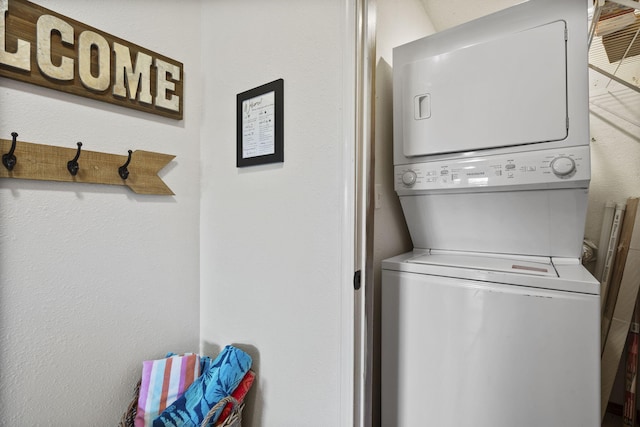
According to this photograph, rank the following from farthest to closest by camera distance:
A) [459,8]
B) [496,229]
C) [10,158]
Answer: [459,8]
[496,229]
[10,158]

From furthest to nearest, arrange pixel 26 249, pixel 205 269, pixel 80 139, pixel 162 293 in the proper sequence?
pixel 205 269
pixel 162 293
pixel 80 139
pixel 26 249

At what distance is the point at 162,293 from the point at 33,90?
0.87 meters

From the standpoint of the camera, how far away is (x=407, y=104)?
52.2 inches

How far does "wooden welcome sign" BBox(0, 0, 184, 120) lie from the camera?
2.99 ft

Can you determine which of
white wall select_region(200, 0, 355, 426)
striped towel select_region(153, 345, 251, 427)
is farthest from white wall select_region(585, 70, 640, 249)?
striped towel select_region(153, 345, 251, 427)

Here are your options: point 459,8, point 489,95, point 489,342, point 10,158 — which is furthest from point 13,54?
point 459,8

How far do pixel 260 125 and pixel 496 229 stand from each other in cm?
110

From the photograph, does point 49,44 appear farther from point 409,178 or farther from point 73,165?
point 409,178

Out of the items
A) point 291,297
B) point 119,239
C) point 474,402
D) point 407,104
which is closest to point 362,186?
point 291,297

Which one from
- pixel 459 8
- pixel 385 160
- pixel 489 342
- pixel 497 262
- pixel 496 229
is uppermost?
pixel 459 8

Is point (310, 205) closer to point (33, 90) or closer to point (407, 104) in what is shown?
point (407, 104)

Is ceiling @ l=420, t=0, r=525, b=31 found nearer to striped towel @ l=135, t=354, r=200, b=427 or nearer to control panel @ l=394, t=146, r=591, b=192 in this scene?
control panel @ l=394, t=146, r=591, b=192

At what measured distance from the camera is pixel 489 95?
1140 millimetres

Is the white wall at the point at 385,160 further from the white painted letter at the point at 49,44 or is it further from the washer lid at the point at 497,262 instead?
the white painted letter at the point at 49,44
